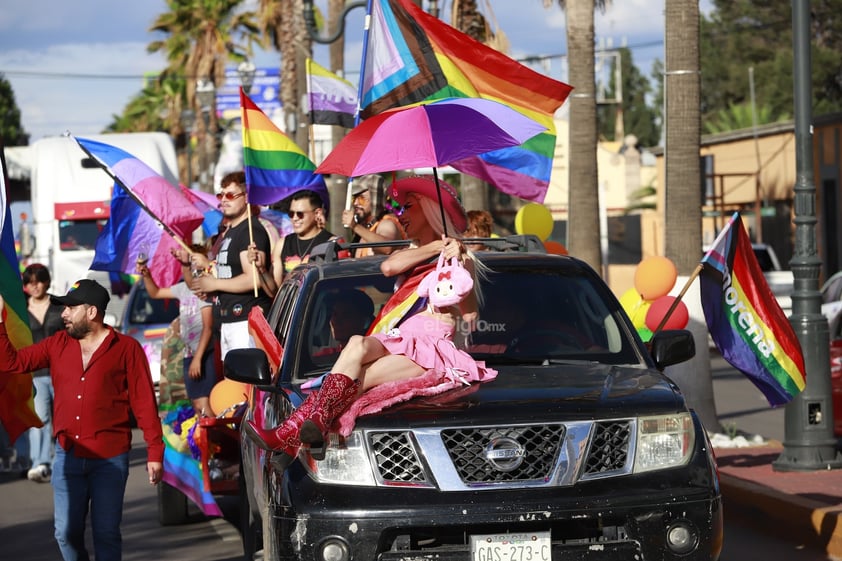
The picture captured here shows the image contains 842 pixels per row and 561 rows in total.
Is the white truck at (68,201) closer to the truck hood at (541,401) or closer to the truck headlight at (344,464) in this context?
the truck hood at (541,401)

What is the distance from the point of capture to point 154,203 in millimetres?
11453

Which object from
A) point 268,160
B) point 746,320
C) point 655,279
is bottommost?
point 746,320

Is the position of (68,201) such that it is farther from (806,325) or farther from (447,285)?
(447,285)

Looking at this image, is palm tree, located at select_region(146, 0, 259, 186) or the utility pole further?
palm tree, located at select_region(146, 0, 259, 186)

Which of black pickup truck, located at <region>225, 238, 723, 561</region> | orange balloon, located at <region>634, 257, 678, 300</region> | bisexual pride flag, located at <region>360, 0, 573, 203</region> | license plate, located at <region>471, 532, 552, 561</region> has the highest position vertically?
bisexual pride flag, located at <region>360, 0, 573, 203</region>

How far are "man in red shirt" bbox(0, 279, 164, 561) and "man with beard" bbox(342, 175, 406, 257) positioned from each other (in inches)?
116

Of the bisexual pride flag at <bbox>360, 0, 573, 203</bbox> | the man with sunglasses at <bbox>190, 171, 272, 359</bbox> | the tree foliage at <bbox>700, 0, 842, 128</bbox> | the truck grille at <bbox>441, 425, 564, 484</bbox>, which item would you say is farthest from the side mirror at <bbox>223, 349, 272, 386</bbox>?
the tree foliage at <bbox>700, 0, 842, 128</bbox>

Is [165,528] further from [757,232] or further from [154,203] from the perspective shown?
[757,232]

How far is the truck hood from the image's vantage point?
5.86 metres

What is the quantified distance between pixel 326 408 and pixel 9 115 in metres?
110

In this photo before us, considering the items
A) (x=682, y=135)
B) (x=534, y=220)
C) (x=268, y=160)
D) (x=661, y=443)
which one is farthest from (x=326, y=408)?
(x=682, y=135)

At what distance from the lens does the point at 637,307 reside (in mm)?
11633

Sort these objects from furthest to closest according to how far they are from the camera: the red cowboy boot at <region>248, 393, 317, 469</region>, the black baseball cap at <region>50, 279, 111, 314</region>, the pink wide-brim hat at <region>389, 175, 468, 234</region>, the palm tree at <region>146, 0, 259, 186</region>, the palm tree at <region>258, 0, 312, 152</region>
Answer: the palm tree at <region>146, 0, 259, 186</region> < the palm tree at <region>258, 0, 312, 152</region> < the pink wide-brim hat at <region>389, 175, 468, 234</region> < the black baseball cap at <region>50, 279, 111, 314</region> < the red cowboy boot at <region>248, 393, 317, 469</region>

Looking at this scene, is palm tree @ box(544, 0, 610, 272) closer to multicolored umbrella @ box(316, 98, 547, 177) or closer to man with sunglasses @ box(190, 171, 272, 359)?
man with sunglasses @ box(190, 171, 272, 359)
